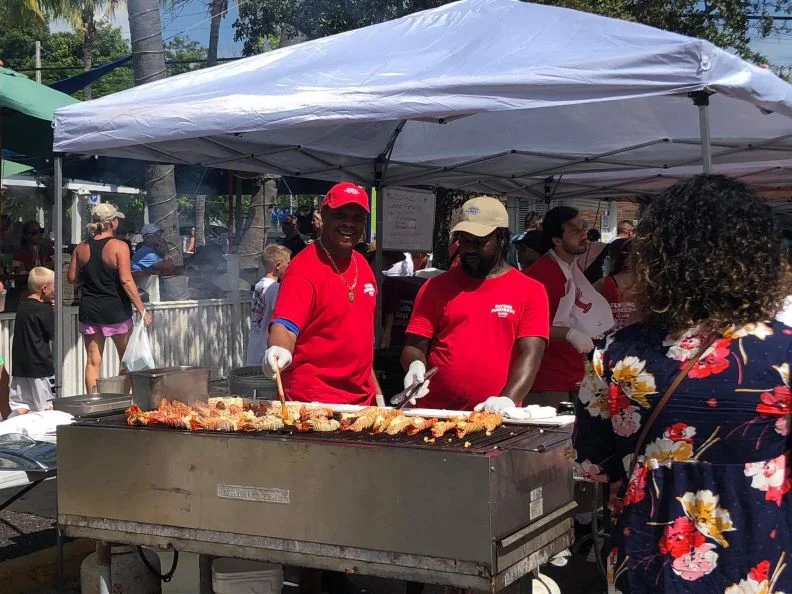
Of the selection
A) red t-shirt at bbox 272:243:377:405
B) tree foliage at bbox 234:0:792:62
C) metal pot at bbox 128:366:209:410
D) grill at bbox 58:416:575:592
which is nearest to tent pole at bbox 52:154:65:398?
metal pot at bbox 128:366:209:410

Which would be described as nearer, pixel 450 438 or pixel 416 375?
pixel 450 438

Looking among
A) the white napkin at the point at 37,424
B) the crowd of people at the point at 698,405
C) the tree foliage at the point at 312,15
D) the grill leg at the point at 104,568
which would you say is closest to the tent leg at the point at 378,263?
the white napkin at the point at 37,424

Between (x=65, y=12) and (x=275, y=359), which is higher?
(x=65, y=12)

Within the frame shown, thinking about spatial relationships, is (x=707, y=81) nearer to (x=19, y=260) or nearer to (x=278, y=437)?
(x=278, y=437)

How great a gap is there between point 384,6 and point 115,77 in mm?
28372

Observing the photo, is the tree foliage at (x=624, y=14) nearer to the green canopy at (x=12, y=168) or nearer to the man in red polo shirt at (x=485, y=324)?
the green canopy at (x=12, y=168)

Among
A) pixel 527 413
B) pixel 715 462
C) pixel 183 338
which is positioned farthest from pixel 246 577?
pixel 183 338

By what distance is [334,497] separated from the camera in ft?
9.14

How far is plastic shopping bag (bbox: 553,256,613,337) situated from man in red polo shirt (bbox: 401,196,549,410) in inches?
46.3

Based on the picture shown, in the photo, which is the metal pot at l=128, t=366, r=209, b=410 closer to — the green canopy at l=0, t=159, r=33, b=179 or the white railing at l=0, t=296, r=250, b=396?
the white railing at l=0, t=296, r=250, b=396

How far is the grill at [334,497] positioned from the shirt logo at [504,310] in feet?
2.43

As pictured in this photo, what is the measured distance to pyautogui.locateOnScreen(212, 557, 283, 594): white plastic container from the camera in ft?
10.8

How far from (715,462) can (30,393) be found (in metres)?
6.41

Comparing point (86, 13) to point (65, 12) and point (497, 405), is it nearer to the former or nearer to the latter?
Answer: point (65, 12)
